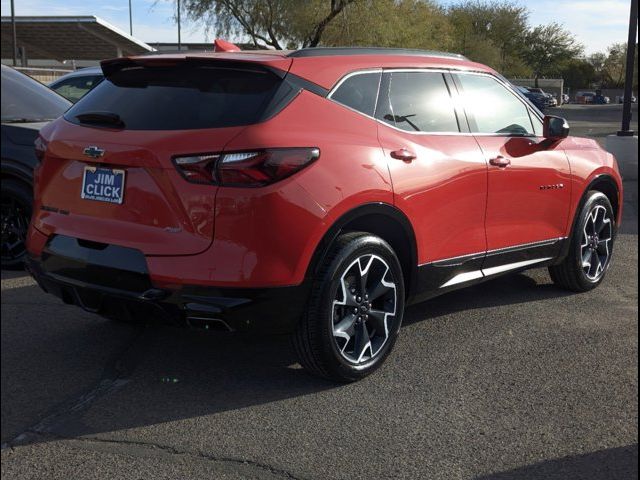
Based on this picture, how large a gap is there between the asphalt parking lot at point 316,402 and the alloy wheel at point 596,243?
60 centimetres

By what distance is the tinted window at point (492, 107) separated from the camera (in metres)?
4.66

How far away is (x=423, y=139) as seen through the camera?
411 centimetres

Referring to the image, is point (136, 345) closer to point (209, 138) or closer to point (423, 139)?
point (209, 138)

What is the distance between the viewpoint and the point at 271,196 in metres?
3.23

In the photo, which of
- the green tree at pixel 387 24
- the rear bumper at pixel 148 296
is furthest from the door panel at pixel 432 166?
the green tree at pixel 387 24

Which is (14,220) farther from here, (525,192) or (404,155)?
(525,192)

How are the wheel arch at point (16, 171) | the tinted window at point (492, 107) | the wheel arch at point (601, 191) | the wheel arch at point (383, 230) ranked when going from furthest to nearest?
the wheel arch at point (601, 191)
the wheel arch at point (16, 171)
the tinted window at point (492, 107)
the wheel arch at point (383, 230)

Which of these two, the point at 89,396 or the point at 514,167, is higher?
the point at 514,167

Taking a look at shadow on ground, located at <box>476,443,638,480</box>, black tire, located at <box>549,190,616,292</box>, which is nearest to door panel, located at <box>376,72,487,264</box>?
black tire, located at <box>549,190,616,292</box>

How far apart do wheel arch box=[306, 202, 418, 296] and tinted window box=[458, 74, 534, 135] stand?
1001mm

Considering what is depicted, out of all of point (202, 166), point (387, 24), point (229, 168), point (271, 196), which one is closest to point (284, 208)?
point (271, 196)

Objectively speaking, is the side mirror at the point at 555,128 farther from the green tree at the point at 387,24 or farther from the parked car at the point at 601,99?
the parked car at the point at 601,99

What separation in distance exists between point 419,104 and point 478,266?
1058 mm

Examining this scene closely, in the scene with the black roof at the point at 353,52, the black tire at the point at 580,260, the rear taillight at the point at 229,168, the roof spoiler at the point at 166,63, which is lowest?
the black tire at the point at 580,260
